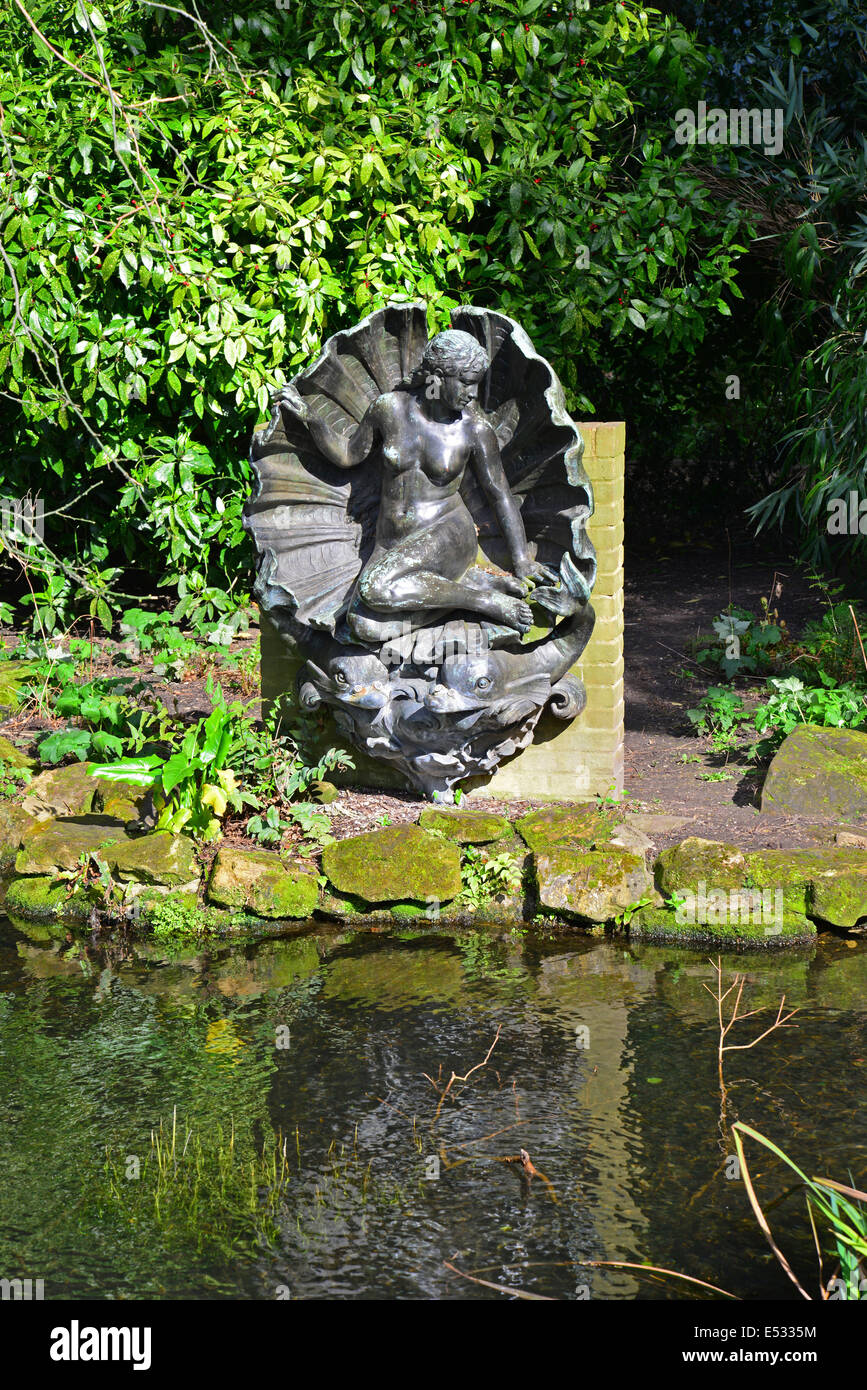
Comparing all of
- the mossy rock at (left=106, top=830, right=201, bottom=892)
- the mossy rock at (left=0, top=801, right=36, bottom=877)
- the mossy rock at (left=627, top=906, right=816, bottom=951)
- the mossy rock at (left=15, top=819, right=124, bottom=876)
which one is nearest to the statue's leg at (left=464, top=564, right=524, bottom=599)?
the mossy rock at (left=627, top=906, right=816, bottom=951)

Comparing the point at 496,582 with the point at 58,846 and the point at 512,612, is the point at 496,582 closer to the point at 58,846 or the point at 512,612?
the point at 512,612

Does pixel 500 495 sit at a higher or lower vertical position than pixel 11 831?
higher

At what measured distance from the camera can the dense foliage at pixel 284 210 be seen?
768 centimetres

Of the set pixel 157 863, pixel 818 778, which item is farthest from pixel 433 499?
pixel 818 778

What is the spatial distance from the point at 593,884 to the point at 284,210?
13.0ft

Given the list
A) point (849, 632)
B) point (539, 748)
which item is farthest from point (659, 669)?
point (539, 748)

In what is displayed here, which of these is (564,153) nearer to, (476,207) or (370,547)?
(476,207)

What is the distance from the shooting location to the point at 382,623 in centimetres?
613

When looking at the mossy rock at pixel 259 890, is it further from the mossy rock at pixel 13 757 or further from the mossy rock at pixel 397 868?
the mossy rock at pixel 13 757

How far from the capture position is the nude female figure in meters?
6.04

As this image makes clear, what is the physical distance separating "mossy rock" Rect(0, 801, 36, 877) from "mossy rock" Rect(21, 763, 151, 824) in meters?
0.05

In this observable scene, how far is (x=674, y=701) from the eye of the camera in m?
7.80

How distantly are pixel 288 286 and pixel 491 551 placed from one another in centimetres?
228

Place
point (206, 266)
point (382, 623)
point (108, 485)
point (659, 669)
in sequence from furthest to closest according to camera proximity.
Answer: point (108, 485) → point (659, 669) → point (206, 266) → point (382, 623)
